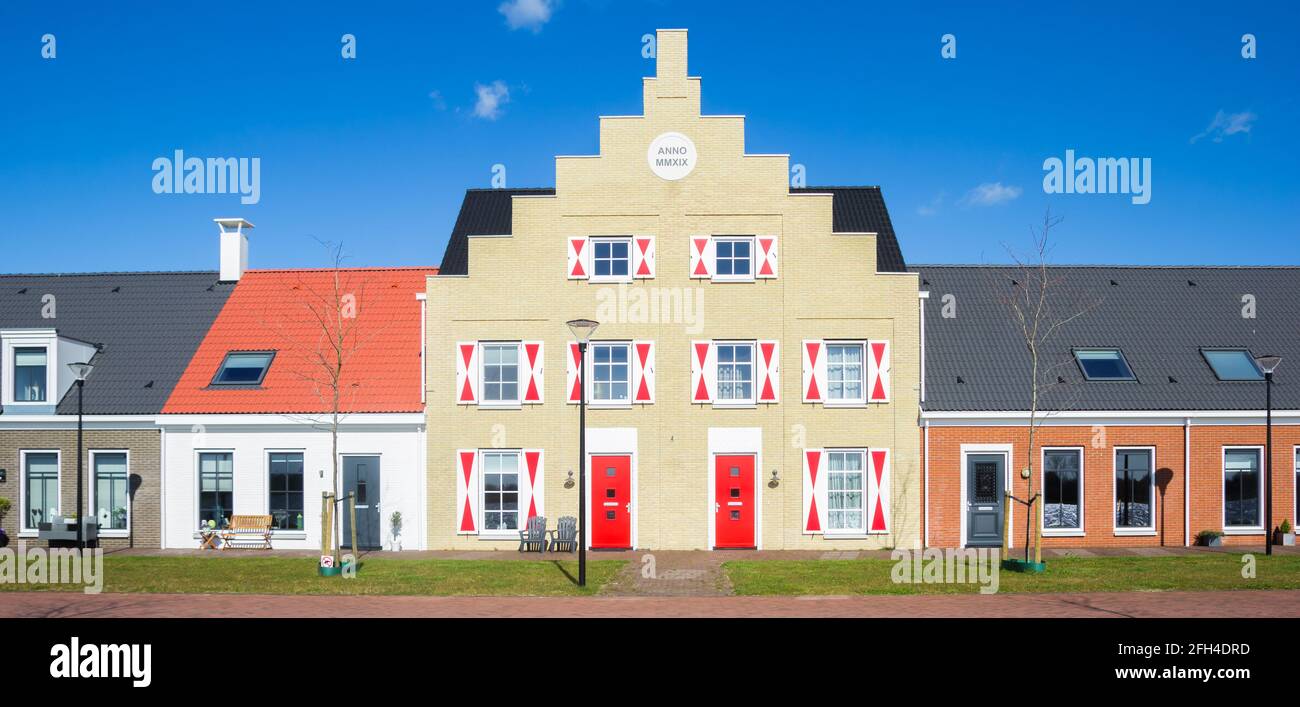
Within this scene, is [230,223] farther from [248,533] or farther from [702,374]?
[702,374]

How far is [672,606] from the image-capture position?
1656 centimetres

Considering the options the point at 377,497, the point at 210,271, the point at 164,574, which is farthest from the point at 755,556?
the point at 210,271

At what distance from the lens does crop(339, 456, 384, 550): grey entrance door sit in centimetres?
2388

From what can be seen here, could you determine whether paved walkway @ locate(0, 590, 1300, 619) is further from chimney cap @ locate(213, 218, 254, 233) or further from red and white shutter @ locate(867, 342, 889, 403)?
chimney cap @ locate(213, 218, 254, 233)

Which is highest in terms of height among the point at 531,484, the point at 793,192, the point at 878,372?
the point at 793,192

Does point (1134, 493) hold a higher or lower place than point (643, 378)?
lower

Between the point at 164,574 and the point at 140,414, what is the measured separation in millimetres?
6421

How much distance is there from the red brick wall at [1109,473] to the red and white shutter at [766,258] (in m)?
5.44

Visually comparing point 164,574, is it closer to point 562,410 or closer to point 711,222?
point 562,410

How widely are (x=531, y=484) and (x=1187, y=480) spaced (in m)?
15.8

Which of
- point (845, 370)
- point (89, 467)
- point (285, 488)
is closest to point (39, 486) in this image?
point (89, 467)

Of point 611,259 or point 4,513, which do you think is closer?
point 611,259

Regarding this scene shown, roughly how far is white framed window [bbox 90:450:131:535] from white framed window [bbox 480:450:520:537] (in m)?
8.70
